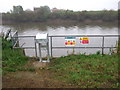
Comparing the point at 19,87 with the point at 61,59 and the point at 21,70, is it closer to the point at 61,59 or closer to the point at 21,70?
the point at 21,70

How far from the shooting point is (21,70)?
530 cm

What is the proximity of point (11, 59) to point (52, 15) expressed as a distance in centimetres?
977

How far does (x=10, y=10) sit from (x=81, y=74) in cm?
1191

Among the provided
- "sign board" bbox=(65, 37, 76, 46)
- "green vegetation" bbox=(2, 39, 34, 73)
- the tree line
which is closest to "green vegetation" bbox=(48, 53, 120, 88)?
"sign board" bbox=(65, 37, 76, 46)

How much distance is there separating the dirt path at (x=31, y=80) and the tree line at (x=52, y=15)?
33.6 ft

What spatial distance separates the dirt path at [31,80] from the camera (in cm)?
402

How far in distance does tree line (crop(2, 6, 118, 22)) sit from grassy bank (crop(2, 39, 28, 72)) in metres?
7.92

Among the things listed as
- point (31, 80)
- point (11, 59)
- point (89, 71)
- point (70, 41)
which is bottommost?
point (31, 80)

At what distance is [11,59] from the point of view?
603 centimetres

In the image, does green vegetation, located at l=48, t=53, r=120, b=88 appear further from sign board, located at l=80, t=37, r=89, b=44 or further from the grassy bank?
the grassy bank

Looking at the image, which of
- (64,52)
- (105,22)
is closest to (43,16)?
(105,22)

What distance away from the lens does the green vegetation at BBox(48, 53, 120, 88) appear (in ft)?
14.0

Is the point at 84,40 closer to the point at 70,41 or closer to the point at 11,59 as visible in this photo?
the point at 70,41

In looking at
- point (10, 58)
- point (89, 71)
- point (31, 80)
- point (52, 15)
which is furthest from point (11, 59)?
point (52, 15)
